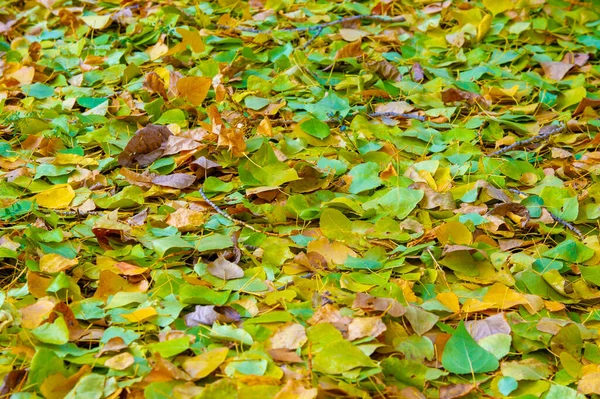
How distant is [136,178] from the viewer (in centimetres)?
180

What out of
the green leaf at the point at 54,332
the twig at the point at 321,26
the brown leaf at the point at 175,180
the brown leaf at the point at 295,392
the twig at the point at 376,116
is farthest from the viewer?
the twig at the point at 321,26

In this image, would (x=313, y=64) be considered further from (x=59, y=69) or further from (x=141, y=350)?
(x=141, y=350)

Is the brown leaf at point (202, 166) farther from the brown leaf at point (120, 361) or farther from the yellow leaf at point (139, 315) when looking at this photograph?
the brown leaf at point (120, 361)

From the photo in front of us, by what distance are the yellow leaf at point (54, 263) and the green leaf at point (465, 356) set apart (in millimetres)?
741

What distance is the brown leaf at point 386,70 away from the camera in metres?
2.28

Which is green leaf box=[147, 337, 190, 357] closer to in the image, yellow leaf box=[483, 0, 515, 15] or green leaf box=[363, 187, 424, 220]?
green leaf box=[363, 187, 424, 220]

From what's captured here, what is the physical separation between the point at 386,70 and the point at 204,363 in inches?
Answer: 51.7

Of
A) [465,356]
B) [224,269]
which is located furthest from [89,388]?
[465,356]

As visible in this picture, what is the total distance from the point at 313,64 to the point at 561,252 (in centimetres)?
107

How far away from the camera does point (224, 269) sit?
4.89 feet

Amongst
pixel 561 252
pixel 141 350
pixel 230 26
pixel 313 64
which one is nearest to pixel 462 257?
pixel 561 252

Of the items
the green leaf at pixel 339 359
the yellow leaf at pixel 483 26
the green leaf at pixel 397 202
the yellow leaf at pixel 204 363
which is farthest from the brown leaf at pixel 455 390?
the yellow leaf at pixel 483 26

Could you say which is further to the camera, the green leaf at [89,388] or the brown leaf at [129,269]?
the brown leaf at [129,269]

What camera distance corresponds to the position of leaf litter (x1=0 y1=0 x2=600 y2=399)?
1270 millimetres
